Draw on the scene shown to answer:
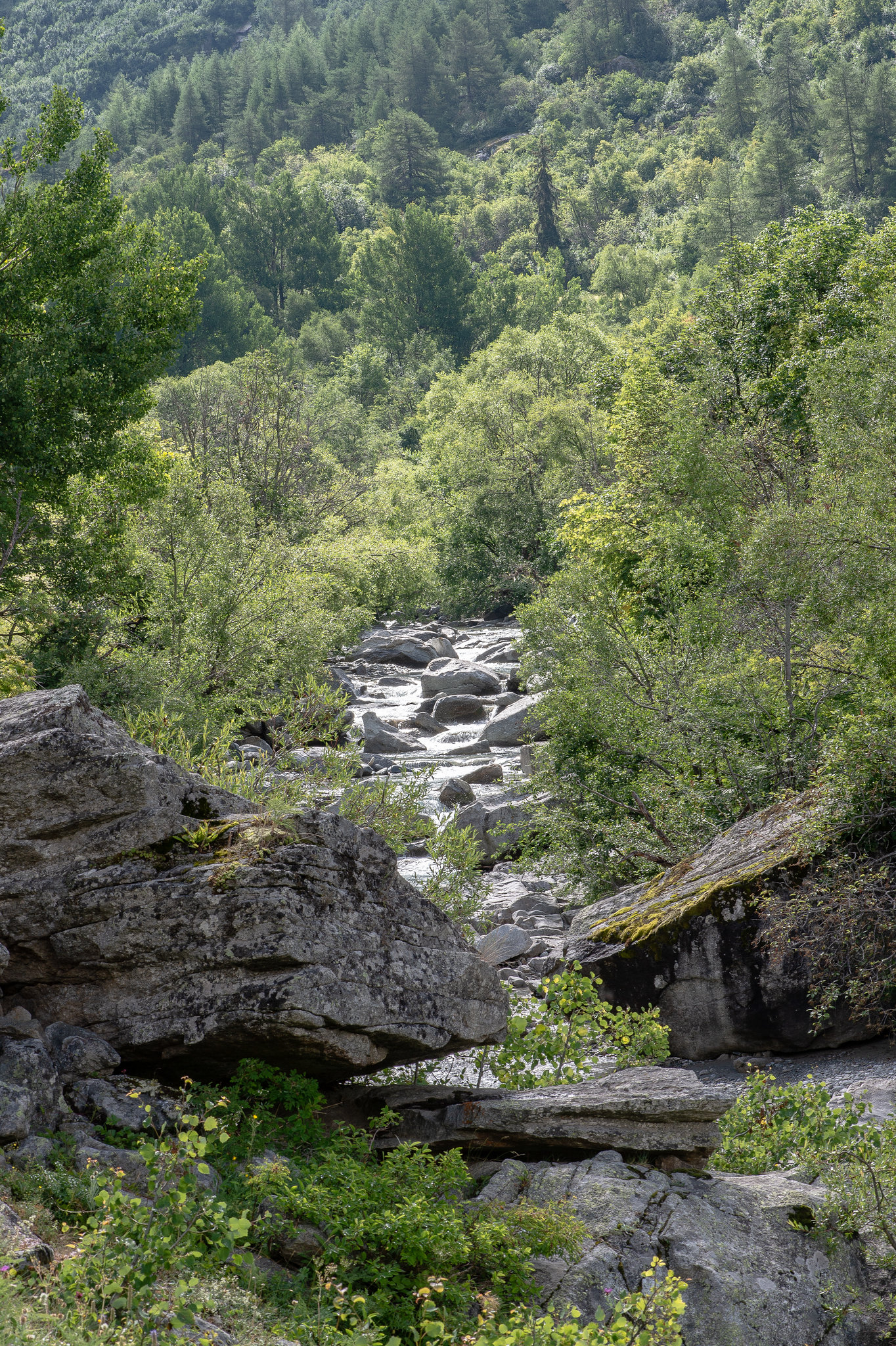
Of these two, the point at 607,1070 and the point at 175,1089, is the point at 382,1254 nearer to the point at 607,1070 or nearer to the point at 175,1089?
the point at 175,1089

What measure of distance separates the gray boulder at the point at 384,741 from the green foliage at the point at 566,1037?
13049mm

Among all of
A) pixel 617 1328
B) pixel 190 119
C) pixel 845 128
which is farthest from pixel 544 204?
pixel 617 1328

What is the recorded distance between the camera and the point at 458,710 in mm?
25078

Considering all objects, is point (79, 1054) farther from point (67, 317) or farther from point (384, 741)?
point (384, 741)

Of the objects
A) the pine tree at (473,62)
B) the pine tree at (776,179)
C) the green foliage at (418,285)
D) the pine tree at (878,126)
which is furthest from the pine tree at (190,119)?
the pine tree at (878,126)

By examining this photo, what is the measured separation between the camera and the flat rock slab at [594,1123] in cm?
678

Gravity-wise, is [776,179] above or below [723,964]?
above

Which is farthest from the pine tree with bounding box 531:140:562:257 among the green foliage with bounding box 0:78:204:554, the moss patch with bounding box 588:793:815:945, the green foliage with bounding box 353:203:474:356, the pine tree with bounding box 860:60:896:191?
the moss patch with bounding box 588:793:815:945

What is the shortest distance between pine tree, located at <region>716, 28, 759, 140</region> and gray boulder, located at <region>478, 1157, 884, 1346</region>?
123 metres

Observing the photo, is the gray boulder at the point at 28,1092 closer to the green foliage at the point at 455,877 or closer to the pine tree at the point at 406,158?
the green foliage at the point at 455,877

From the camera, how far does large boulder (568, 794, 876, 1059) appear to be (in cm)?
963

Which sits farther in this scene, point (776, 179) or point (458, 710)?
point (776, 179)

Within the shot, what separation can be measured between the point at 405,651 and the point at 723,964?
23319 millimetres

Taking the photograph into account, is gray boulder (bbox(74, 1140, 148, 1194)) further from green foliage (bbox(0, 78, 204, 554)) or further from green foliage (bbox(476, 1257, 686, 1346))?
green foliage (bbox(0, 78, 204, 554))
